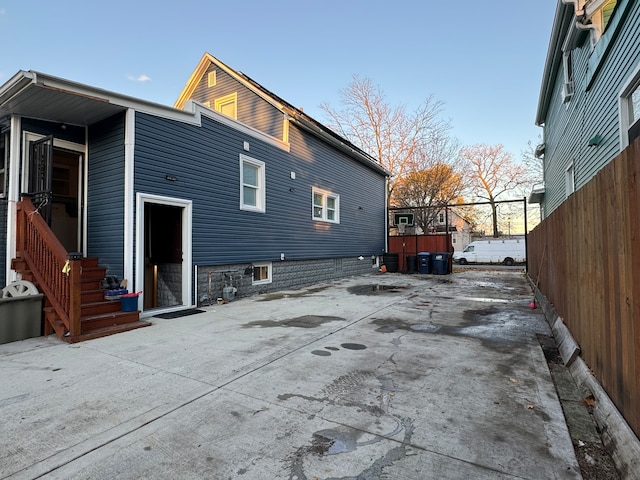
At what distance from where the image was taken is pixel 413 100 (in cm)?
2405

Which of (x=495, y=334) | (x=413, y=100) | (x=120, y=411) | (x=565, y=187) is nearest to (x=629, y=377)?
(x=495, y=334)

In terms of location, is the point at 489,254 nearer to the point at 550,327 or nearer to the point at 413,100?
the point at 413,100

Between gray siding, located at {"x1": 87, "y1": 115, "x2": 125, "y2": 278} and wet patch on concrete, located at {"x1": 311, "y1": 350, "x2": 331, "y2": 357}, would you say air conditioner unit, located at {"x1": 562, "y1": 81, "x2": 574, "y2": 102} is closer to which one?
wet patch on concrete, located at {"x1": 311, "y1": 350, "x2": 331, "y2": 357}

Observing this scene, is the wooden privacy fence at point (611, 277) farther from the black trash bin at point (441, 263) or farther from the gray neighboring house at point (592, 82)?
the black trash bin at point (441, 263)

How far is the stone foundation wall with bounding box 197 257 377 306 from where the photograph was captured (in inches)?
308

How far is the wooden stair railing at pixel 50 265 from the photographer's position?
4.70m

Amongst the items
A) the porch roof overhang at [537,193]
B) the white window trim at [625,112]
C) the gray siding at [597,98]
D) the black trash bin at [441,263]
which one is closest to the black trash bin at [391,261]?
the black trash bin at [441,263]

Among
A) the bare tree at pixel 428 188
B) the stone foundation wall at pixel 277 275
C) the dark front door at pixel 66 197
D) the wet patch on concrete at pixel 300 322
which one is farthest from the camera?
the bare tree at pixel 428 188

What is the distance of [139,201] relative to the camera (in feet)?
20.8

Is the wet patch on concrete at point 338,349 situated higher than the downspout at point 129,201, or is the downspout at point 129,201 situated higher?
the downspout at point 129,201

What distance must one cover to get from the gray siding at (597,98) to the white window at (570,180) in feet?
0.82

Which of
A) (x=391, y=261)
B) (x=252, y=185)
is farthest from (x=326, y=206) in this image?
(x=391, y=261)

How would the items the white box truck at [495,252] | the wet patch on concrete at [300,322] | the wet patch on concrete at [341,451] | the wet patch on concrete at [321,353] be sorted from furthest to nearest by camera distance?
the white box truck at [495,252] → the wet patch on concrete at [300,322] → the wet patch on concrete at [321,353] → the wet patch on concrete at [341,451]

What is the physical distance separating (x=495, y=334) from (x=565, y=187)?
6.99 m
